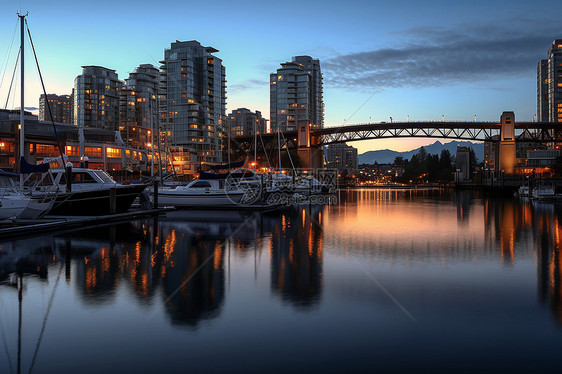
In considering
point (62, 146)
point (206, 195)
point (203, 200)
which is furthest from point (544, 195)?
point (62, 146)

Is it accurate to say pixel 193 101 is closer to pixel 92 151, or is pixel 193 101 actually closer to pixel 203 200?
pixel 92 151

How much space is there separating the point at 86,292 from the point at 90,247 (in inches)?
272

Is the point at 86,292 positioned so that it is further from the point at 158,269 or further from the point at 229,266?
the point at 229,266

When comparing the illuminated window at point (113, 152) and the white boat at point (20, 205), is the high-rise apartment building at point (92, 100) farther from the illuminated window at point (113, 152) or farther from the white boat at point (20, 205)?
the white boat at point (20, 205)

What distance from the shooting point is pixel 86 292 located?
34.7ft

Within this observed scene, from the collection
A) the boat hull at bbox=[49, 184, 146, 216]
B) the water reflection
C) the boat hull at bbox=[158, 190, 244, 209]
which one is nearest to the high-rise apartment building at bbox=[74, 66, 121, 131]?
the boat hull at bbox=[158, 190, 244, 209]

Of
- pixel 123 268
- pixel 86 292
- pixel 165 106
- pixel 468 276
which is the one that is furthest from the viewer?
pixel 165 106

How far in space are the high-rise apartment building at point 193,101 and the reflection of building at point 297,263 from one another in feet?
390

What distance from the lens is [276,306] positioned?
9.41m

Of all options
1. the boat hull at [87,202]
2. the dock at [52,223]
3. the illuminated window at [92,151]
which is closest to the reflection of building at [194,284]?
the dock at [52,223]

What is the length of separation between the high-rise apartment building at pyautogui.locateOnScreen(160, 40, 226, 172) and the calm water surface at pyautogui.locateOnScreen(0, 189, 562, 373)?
125m

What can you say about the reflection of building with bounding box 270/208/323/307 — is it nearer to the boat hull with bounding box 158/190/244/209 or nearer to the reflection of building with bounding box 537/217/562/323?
the reflection of building with bounding box 537/217/562/323

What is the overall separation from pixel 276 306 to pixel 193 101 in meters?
138

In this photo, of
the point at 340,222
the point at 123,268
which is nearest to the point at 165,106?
the point at 340,222
